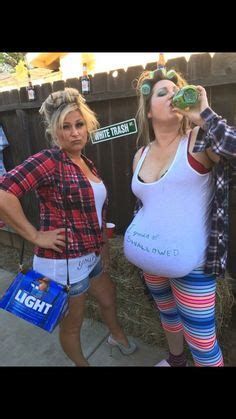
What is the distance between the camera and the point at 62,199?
176cm

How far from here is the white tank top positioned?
4.87ft

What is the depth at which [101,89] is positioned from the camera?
3006mm

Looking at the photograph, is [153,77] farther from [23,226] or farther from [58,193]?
[23,226]

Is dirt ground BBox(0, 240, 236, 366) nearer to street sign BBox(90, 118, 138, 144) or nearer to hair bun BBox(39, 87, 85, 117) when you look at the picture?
street sign BBox(90, 118, 138, 144)

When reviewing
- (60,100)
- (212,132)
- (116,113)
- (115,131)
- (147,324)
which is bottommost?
(147,324)

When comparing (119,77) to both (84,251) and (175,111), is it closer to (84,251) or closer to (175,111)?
(175,111)

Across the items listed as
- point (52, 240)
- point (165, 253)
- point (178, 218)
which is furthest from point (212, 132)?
point (52, 240)

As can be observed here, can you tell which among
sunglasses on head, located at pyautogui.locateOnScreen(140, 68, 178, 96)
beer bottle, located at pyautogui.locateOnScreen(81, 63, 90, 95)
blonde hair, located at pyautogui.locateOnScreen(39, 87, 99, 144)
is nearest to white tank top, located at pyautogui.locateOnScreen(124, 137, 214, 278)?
sunglasses on head, located at pyautogui.locateOnScreen(140, 68, 178, 96)

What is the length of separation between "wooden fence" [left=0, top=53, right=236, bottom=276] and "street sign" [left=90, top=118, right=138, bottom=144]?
0.05 meters

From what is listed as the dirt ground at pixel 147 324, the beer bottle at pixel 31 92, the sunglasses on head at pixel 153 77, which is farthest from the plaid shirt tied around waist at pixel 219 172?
the beer bottle at pixel 31 92

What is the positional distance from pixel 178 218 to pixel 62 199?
0.62 meters

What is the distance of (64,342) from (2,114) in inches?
122

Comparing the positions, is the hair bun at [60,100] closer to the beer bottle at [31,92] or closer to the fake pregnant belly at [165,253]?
the fake pregnant belly at [165,253]

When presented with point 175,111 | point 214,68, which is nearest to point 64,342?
point 175,111
